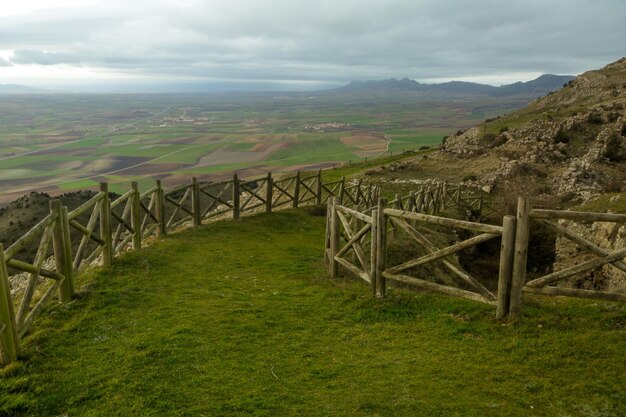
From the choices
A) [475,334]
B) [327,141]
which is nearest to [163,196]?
[475,334]

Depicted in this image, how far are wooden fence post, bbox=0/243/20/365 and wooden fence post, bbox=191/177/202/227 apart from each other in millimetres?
9967

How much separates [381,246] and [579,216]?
338cm

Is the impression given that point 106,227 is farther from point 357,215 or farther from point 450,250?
point 450,250

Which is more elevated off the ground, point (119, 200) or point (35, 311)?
point (119, 200)

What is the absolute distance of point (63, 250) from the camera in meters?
8.27

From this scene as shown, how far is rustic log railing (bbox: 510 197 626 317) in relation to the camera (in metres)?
6.27

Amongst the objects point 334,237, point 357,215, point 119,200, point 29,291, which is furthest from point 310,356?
point 119,200

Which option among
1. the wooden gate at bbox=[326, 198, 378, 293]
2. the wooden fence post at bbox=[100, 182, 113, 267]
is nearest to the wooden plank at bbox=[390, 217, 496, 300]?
the wooden gate at bbox=[326, 198, 378, 293]

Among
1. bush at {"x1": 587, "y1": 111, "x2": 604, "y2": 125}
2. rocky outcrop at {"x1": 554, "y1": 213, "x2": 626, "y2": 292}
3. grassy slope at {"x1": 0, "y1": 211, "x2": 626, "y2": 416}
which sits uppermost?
bush at {"x1": 587, "y1": 111, "x2": 604, "y2": 125}

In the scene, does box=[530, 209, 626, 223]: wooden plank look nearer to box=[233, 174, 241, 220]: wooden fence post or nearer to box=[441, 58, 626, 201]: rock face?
box=[233, 174, 241, 220]: wooden fence post

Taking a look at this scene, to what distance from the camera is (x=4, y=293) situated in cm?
597

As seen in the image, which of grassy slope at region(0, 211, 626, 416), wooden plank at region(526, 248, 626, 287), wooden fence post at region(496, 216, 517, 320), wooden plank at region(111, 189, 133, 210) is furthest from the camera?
wooden plank at region(111, 189, 133, 210)

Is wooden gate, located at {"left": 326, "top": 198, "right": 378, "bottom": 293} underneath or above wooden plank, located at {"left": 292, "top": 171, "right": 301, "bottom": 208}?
above

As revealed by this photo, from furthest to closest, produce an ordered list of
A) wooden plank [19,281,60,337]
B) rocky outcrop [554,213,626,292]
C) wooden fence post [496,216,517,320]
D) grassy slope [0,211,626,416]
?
rocky outcrop [554,213,626,292]
wooden plank [19,281,60,337]
wooden fence post [496,216,517,320]
grassy slope [0,211,626,416]
